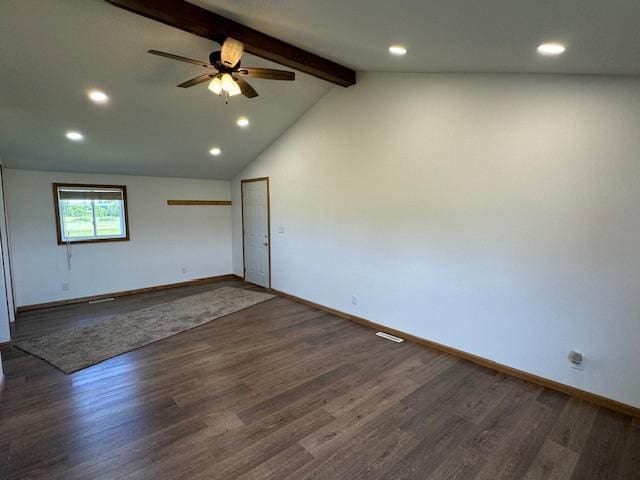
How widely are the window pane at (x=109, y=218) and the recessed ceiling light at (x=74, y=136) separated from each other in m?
1.50

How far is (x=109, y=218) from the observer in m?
5.73

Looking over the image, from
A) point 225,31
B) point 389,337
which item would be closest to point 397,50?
point 225,31

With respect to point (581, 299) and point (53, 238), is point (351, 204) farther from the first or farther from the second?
point (53, 238)

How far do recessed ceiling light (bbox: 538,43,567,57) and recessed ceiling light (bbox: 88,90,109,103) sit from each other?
4.13 meters

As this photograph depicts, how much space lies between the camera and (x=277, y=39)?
3.26m

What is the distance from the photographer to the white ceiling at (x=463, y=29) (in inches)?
66.6

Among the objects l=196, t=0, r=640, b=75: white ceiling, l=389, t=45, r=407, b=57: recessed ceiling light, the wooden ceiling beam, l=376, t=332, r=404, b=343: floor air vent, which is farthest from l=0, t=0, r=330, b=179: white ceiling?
l=376, t=332, r=404, b=343: floor air vent

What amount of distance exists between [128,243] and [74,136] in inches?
84.1

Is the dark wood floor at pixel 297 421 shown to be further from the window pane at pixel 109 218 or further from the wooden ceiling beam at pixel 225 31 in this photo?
the wooden ceiling beam at pixel 225 31

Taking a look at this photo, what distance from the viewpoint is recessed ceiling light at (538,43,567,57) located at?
83.0 inches

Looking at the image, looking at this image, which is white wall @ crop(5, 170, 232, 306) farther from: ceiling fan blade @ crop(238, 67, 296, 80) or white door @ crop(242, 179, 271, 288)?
ceiling fan blade @ crop(238, 67, 296, 80)

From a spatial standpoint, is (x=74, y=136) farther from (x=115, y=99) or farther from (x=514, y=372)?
(x=514, y=372)

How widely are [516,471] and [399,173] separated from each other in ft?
9.56

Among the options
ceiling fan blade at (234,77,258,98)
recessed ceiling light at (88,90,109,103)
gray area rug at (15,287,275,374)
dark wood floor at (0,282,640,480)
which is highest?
recessed ceiling light at (88,90,109,103)
